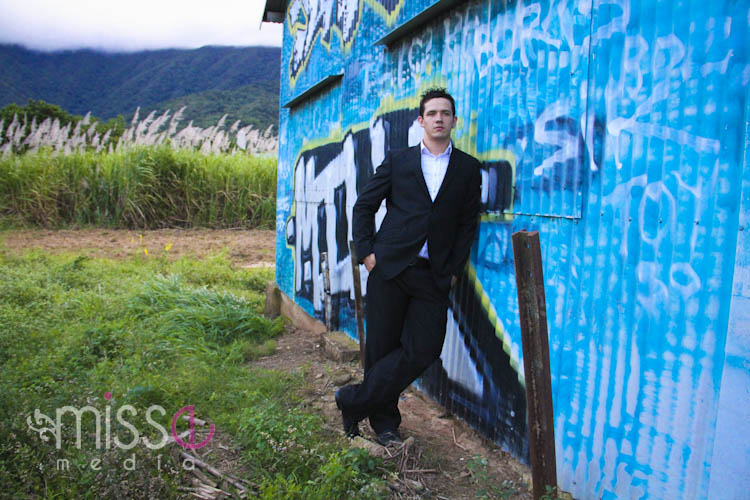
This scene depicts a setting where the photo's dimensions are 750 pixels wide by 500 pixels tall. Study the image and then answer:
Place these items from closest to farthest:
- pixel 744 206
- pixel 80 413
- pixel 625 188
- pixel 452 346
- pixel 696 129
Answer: pixel 744 206 < pixel 696 129 < pixel 625 188 < pixel 80 413 < pixel 452 346

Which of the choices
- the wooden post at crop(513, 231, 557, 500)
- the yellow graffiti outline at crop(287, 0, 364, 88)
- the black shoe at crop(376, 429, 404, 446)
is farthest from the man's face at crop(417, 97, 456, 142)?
the yellow graffiti outline at crop(287, 0, 364, 88)

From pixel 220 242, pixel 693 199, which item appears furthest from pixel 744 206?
pixel 220 242

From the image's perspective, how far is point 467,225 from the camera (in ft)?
10.8

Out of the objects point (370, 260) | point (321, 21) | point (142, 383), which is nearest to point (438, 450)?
point (370, 260)

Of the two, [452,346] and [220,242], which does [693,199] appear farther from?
[220,242]

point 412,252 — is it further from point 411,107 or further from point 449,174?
point 411,107

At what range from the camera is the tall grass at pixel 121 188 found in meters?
11.9

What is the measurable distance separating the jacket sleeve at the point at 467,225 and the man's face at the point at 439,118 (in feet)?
0.79

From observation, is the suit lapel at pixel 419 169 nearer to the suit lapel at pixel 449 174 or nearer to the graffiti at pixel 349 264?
the suit lapel at pixel 449 174

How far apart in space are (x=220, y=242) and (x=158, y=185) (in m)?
2.14

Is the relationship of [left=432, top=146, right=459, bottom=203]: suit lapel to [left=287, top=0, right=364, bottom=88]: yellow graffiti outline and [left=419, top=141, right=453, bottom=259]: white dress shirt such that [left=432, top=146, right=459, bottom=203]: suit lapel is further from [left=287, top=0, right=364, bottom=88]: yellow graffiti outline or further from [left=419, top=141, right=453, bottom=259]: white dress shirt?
[left=287, top=0, right=364, bottom=88]: yellow graffiti outline

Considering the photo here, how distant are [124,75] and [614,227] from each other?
97.4 metres

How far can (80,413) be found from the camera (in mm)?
3344

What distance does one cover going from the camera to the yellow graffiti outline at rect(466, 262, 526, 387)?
3.08 metres
